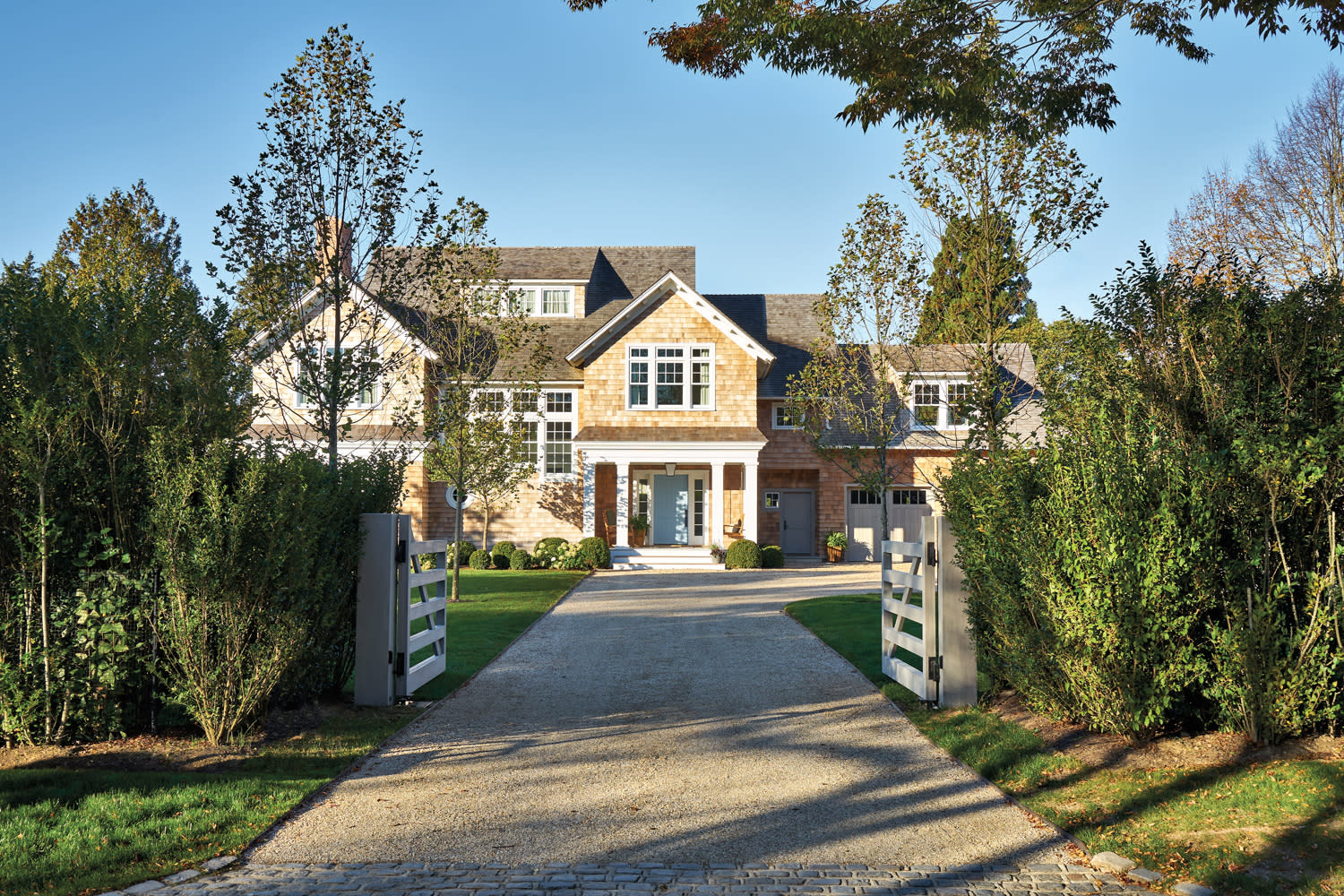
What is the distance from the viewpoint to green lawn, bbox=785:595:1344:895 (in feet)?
15.7

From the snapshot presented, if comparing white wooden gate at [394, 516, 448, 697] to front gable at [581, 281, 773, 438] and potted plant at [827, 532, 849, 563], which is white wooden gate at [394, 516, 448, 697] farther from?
potted plant at [827, 532, 849, 563]

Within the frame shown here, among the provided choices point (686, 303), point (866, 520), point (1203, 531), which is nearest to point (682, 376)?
point (686, 303)

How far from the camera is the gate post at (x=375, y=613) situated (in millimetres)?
8617

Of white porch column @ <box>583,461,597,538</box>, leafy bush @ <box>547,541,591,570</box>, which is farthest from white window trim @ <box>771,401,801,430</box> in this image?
leafy bush @ <box>547,541,591,570</box>

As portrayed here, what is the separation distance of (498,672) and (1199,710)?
7.06 meters

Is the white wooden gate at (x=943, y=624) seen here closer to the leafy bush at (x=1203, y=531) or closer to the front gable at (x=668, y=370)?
the leafy bush at (x=1203, y=531)

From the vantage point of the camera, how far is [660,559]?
28.3 metres

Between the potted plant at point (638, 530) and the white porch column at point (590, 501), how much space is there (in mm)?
1179

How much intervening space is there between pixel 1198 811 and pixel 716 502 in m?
23.5

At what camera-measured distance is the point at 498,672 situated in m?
11.0

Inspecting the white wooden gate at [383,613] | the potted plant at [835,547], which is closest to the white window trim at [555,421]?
the potted plant at [835,547]

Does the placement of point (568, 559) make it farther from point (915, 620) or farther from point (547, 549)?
point (915, 620)

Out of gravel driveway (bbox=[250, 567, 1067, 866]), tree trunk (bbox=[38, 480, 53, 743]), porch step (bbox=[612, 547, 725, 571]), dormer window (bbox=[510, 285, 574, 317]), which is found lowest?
gravel driveway (bbox=[250, 567, 1067, 866])

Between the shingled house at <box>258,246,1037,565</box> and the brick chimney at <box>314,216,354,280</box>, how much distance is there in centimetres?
1638
